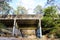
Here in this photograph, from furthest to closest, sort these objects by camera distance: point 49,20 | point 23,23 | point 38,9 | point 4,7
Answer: point 23,23 < point 4,7 < point 38,9 < point 49,20

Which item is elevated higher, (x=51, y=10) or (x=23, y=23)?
(x=51, y=10)

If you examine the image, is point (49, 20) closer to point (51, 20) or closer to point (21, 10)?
point (51, 20)

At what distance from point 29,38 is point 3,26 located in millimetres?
921

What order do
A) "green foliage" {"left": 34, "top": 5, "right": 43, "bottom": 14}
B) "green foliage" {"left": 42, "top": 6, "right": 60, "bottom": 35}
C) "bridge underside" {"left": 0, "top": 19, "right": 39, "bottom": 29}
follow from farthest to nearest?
"bridge underside" {"left": 0, "top": 19, "right": 39, "bottom": 29}, "green foliage" {"left": 34, "top": 5, "right": 43, "bottom": 14}, "green foliage" {"left": 42, "top": 6, "right": 60, "bottom": 35}

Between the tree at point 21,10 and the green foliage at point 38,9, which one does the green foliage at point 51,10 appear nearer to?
the green foliage at point 38,9

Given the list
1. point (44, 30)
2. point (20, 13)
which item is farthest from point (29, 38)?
point (20, 13)

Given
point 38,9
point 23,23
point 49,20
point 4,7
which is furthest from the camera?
point 23,23

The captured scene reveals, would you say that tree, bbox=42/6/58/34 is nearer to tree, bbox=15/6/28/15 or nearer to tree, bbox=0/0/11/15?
tree, bbox=15/6/28/15

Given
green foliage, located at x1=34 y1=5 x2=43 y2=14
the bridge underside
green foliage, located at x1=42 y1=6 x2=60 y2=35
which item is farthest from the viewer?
the bridge underside

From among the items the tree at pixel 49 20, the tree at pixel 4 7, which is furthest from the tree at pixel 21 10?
the tree at pixel 49 20

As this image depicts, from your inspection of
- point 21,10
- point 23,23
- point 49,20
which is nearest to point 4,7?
point 21,10

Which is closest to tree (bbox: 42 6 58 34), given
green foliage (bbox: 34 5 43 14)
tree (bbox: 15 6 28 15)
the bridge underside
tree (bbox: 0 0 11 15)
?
green foliage (bbox: 34 5 43 14)

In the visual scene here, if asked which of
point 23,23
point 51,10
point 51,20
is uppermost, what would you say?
point 51,10

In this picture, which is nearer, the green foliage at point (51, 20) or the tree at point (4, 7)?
the green foliage at point (51, 20)
